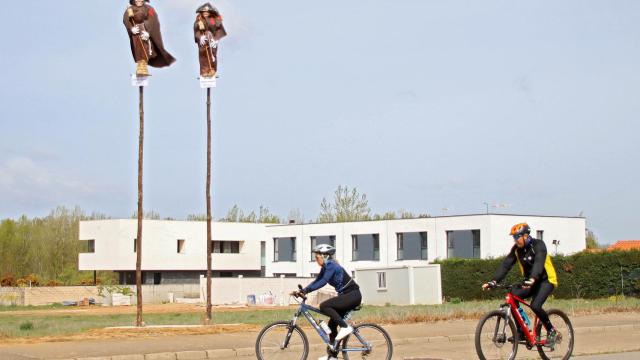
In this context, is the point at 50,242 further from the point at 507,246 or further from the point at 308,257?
the point at 507,246

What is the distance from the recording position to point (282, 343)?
12.2 meters

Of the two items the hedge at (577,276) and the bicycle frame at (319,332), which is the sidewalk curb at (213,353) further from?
the hedge at (577,276)

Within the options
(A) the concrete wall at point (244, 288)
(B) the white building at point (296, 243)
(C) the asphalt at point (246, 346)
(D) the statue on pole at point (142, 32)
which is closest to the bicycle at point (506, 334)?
(C) the asphalt at point (246, 346)

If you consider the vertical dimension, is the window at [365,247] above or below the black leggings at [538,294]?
above

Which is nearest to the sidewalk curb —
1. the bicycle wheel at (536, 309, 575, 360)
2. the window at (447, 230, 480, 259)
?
the bicycle wheel at (536, 309, 575, 360)

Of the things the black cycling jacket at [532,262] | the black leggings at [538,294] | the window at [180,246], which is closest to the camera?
the black cycling jacket at [532,262]

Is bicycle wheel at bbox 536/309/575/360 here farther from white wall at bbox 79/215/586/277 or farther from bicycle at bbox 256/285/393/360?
white wall at bbox 79/215/586/277

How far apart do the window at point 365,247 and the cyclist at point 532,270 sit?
59535 mm

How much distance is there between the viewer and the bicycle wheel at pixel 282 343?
12.2 meters

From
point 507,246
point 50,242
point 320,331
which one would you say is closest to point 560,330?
point 320,331

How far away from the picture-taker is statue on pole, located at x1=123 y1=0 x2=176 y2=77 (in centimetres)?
2281

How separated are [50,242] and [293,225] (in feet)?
94.0

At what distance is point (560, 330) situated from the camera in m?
13.1

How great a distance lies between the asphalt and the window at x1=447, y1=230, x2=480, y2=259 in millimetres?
45033
